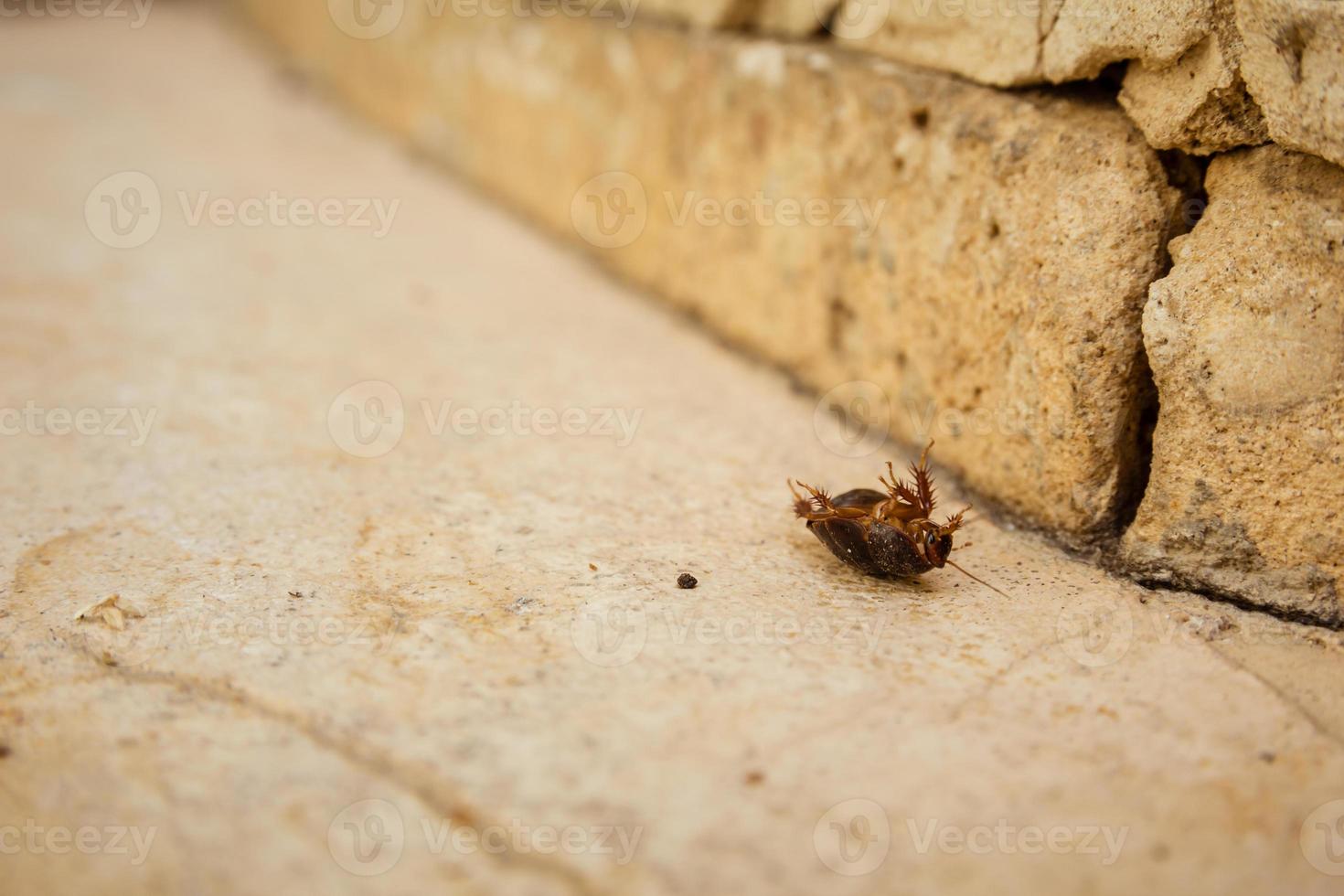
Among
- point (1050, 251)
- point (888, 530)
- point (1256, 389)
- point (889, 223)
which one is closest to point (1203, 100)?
point (1050, 251)

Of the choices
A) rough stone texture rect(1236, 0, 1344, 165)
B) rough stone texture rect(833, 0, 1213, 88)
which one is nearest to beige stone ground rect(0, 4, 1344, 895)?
rough stone texture rect(1236, 0, 1344, 165)

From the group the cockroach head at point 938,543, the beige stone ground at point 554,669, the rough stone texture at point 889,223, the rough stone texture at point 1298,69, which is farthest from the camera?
the rough stone texture at point 889,223

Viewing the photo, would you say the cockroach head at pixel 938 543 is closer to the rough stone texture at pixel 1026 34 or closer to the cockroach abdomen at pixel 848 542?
the cockroach abdomen at pixel 848 542

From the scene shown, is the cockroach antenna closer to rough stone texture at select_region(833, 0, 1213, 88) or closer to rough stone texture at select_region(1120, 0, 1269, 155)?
rough stone texture at select_region(1120, 0, 1269, 155)

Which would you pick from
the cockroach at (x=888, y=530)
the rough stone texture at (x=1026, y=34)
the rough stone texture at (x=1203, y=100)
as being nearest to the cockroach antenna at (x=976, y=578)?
the cockroach at (x=888, y=530)

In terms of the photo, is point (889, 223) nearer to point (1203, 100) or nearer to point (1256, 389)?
point (1203, 100)

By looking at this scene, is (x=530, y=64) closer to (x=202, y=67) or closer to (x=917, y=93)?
(x=917, y=93)
